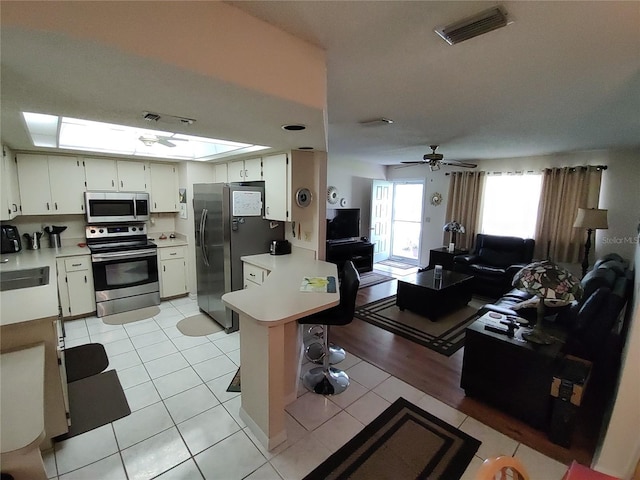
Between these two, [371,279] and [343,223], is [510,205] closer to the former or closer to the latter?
[371,279]

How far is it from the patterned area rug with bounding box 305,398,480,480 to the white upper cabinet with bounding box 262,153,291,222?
215 cm

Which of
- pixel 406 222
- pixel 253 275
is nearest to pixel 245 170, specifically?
pixel 253 275

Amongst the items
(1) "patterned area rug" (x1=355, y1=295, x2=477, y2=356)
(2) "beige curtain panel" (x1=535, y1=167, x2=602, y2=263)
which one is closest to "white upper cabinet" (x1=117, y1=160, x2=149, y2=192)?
(1) "patterned area rug" (x1=355, y1=295, x2=477, y2=356)

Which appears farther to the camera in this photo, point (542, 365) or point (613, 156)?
point (613, 156)

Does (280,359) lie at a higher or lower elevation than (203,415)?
higher

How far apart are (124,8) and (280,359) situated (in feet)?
5.88

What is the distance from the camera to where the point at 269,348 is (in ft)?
5.82

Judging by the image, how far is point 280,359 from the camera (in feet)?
6.00

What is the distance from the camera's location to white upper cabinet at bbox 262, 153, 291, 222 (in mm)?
3176

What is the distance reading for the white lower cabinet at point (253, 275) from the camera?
313 cm

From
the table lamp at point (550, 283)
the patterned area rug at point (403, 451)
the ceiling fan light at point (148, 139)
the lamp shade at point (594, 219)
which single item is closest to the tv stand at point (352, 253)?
the lamp shade at point (594, 219)

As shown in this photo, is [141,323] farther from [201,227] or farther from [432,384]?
[432,384]

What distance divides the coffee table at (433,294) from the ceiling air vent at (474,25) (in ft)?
10.0

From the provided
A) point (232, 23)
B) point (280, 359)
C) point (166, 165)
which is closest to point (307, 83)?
point (232, 23)
